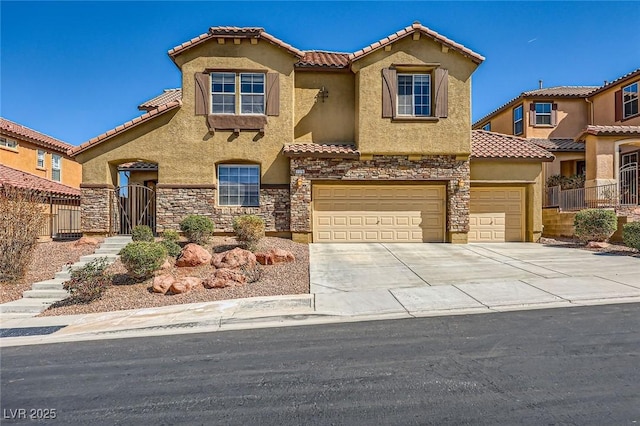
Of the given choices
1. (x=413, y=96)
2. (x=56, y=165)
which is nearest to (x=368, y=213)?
(x=413, y=96)

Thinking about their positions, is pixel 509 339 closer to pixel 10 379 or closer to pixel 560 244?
pixel 10 379

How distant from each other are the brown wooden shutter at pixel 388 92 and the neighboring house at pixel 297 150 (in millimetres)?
55

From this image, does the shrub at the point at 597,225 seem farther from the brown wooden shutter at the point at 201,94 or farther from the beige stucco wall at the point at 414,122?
the brown wooden shutter at the point at 201,94

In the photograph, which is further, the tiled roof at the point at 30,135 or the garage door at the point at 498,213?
the tiled roof at the point at 30,135

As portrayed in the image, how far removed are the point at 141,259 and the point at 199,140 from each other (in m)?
7.08

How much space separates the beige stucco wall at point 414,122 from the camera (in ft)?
49.8

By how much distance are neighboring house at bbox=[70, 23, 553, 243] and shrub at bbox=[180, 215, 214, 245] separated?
1.77 m

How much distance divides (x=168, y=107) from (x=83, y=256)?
629cm

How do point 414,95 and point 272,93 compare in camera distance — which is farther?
point 414,95

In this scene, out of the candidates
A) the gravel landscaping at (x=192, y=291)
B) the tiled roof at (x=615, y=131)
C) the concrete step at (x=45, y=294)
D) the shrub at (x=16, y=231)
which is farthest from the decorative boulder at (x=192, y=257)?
the tiled roof at (x=615, y=131)

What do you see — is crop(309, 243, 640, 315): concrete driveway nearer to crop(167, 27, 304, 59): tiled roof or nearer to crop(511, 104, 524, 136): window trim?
crop(167, 27, 304, 59): tiled roof

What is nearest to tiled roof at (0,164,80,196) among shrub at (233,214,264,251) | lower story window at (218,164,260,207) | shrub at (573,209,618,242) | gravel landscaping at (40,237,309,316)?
lower story window at (218,164,260,207)

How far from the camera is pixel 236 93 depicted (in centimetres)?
1538

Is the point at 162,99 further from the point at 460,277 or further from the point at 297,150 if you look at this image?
the point at 460,277
